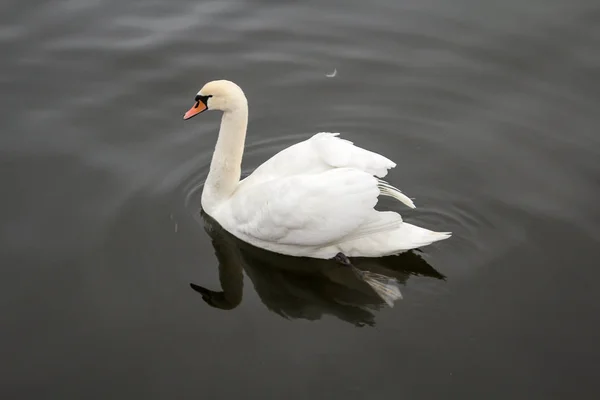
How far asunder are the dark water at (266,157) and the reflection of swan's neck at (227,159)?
1.05ft

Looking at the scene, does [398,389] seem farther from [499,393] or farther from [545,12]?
[545,12]

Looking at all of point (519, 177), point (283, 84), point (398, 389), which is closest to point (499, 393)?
point (398, 389)

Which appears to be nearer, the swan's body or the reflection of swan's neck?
the swan's body

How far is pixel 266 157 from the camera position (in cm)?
797

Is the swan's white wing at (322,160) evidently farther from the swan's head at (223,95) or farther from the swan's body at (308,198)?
the swan's head at (223,95)

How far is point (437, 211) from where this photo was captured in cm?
709

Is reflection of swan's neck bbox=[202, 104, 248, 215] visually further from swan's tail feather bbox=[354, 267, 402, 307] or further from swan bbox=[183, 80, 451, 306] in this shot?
swan's tail feather bbox=[354, 267, 402, 307]

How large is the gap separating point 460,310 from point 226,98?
269cm

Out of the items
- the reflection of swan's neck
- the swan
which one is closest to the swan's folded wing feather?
the swan

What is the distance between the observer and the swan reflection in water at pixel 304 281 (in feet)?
20.4

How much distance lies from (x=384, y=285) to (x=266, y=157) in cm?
225

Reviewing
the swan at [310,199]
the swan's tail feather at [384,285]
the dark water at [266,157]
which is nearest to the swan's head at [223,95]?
the swan at [310,199]

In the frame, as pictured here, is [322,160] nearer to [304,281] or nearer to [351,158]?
[351,158]

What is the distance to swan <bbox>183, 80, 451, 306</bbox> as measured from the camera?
6125 mm
